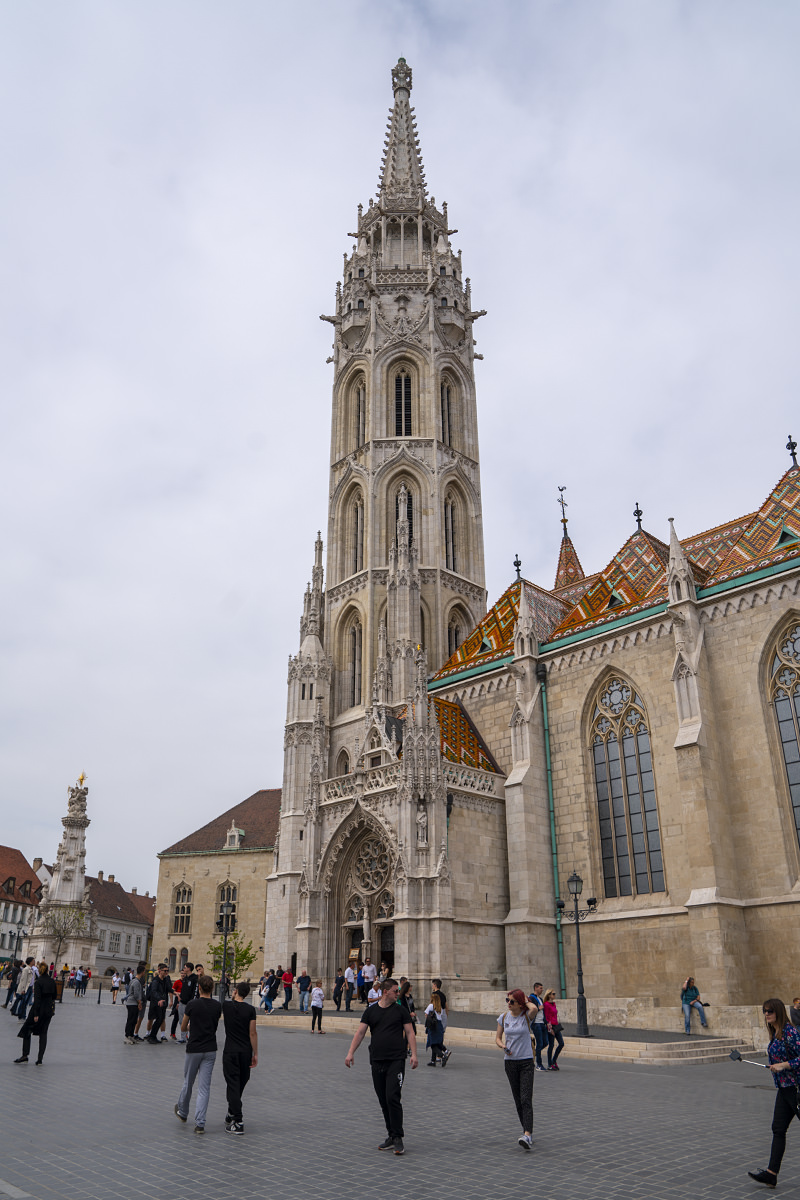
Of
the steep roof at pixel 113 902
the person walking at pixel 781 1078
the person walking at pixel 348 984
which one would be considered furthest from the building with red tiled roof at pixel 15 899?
the person walking at pixel 781 1078

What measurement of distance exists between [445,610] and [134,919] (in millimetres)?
52781

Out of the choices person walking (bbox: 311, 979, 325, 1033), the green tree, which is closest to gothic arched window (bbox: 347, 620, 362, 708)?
the green tree

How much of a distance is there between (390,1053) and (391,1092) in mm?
298

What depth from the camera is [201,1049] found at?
8.09 metres

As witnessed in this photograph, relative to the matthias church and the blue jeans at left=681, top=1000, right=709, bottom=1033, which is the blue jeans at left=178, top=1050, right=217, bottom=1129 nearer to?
the blue jeans at left=681, top=1000, right=709, bottom=1033

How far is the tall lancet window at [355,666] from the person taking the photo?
36.3 metres

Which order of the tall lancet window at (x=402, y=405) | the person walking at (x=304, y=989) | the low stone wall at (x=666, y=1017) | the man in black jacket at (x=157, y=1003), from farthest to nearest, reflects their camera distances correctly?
the tall lancet window at (x=402, y=405) → the person walking at (x=304, y=989) → the low stone wall at (x=666, y=1017) → the man in black jacket at (x=157, y=1003)

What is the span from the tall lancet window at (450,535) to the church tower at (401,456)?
0.19ft

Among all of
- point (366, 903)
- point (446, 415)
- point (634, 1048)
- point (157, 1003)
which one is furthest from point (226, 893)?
point (634, 1048)

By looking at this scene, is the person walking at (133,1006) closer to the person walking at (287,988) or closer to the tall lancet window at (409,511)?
the person walking at (287,988)

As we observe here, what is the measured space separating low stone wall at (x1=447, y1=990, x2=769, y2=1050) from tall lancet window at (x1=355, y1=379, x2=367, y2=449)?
1040 inches

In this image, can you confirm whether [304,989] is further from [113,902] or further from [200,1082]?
[113,902]

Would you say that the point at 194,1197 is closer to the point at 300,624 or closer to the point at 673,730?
the point at 673,730

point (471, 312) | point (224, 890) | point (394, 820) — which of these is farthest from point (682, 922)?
point (224, 890)
